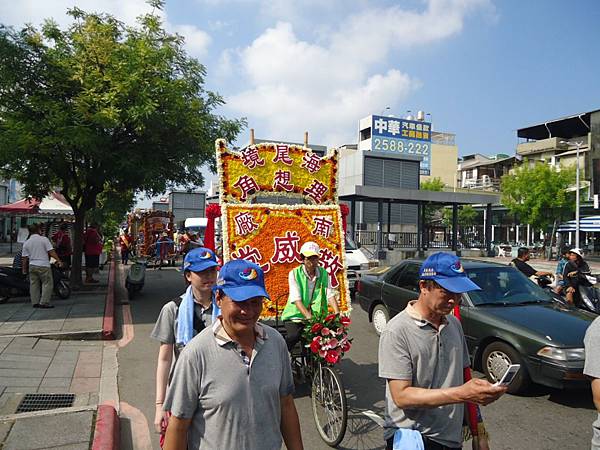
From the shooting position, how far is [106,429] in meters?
4.13

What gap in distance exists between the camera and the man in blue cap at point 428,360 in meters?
2.22

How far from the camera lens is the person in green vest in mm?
5016

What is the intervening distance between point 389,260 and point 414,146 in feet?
112

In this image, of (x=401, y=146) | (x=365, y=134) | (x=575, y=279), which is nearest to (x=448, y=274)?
(x=575, y=279)

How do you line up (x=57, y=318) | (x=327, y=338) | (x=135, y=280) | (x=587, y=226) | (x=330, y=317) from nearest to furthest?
1. (x=327, y=338)
2. (x=330, y=317)
3. (x=57, y=318)
4. (x=135, y=280)
5. (x=587, y=226)

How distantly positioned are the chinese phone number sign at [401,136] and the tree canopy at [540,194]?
22487mm

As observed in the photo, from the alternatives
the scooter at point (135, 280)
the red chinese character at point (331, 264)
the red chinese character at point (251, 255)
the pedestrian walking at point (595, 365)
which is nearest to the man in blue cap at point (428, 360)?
the pedestrian walking at point (595, 365)

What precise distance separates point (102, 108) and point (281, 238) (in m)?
5.15

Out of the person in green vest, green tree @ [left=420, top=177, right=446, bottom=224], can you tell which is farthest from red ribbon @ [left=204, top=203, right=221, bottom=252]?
green tree @ [left=420, top=177, right=446, bottom=224]

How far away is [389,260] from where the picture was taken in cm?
2470

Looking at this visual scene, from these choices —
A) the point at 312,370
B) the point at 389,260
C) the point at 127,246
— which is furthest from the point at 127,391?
the point at 389,260

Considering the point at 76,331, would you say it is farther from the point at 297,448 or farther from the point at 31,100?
the point at 297,448

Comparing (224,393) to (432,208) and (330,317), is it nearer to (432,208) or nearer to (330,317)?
(330,317)

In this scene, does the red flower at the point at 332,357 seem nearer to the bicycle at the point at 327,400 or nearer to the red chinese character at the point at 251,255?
the bicycle at the point at 327,400
